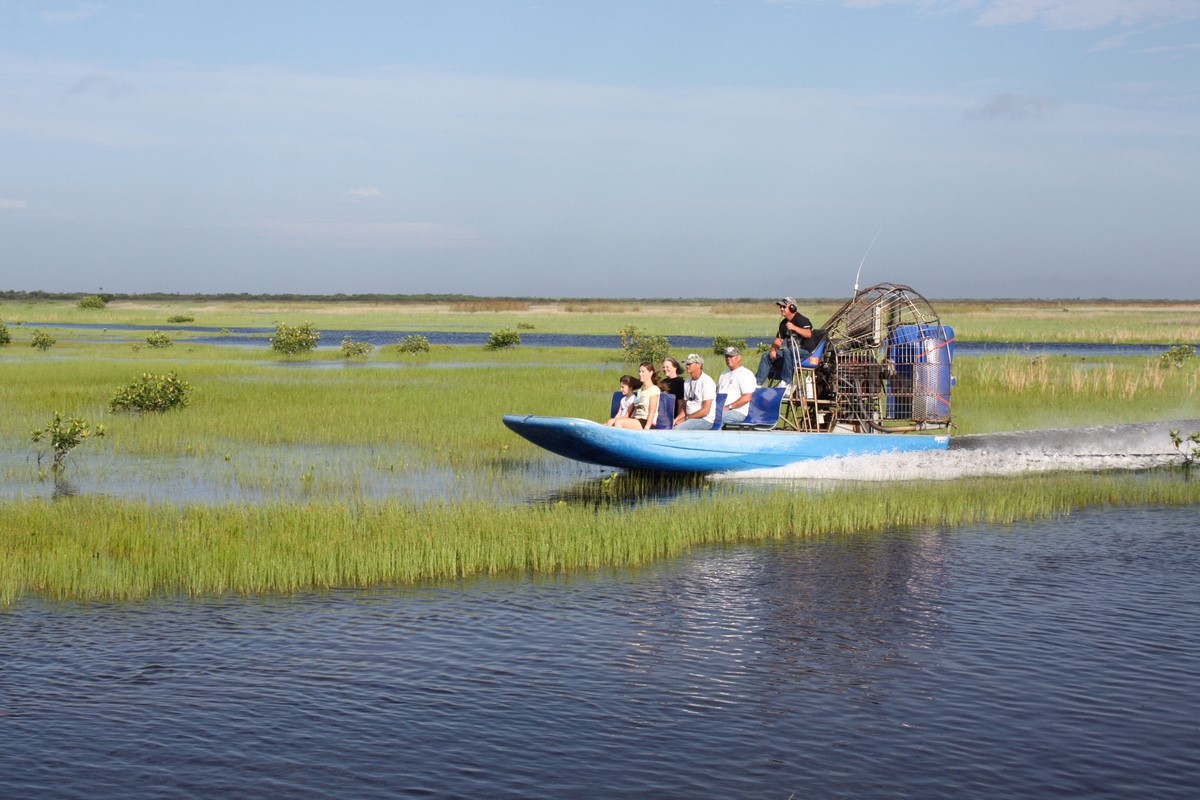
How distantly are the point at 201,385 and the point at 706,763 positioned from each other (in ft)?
89.0

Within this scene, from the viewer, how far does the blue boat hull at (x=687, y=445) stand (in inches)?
667

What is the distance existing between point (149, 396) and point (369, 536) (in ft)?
49.7

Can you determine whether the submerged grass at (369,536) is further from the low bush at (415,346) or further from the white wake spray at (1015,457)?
the low bush at (415,346)

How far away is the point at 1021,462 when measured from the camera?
768 inches

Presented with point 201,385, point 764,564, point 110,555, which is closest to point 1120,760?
point 764,564

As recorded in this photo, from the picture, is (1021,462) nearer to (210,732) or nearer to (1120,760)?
(1120,760)

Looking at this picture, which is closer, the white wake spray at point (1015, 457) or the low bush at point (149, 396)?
the white wake spray at point (1015, 457)

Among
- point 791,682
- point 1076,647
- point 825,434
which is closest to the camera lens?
point 791,682

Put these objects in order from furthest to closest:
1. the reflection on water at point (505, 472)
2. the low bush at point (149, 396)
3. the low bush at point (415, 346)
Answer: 1. the low bush at point (415, 346)
2. the low bush at point (149, 396)
3. the reflection on water at point (505, 472)

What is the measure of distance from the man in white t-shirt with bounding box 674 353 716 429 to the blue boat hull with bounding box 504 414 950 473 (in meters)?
0.59

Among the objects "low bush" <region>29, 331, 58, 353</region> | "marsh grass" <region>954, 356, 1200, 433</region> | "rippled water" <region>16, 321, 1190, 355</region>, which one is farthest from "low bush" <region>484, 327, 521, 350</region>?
"marsh grass" <region>954, 356, 1200, 433</region>

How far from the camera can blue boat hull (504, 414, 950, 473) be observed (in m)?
16.9

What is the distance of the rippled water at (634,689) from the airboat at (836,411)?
15.6 ft

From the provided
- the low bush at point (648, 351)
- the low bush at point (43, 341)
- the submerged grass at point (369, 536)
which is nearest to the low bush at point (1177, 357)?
the low bush at point (648, 351)
